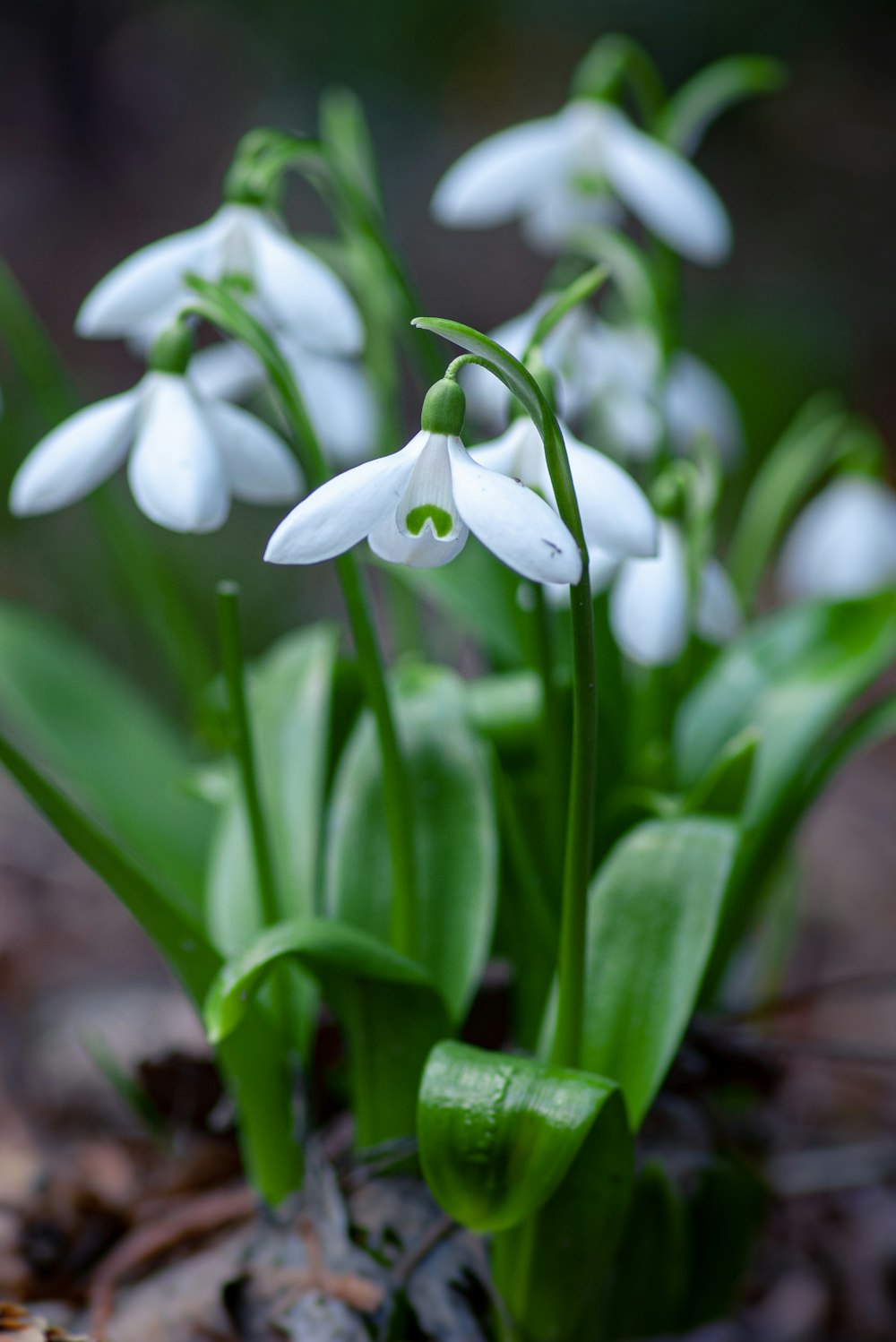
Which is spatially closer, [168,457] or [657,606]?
[168,457]

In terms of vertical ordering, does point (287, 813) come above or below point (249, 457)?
below

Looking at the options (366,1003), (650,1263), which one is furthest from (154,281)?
(650,1263)

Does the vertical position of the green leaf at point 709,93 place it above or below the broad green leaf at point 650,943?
above

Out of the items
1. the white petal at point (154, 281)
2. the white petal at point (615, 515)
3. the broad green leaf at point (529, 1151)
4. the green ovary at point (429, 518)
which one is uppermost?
the white petal at point (154, 281)

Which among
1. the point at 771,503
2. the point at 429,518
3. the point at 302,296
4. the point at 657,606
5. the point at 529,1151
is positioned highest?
the point at 302,296

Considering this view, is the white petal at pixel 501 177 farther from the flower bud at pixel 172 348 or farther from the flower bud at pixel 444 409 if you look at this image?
the flower bud at pixel 444 409

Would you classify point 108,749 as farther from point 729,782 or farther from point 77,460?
point 729,782

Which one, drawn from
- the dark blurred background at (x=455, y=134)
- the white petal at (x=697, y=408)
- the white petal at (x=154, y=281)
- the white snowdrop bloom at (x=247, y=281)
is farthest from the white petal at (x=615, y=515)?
the dark blurred background at (x=455, y=134)
